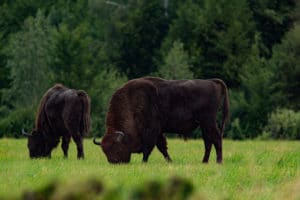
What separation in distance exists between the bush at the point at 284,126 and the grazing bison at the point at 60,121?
25.0 metres

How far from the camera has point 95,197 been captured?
3936 millimetres

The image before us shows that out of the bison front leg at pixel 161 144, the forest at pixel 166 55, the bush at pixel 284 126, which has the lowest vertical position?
the bush at pixel 284 126

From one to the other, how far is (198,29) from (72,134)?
41.4m

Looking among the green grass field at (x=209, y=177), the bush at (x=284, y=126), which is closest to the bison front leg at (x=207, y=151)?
the green grass field at (x=209, y=177)

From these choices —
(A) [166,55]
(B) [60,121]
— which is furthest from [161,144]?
(A) [166,55]

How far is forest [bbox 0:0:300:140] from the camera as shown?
5156cm

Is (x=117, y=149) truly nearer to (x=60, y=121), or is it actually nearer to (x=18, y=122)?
Result: (x=60, y=121)

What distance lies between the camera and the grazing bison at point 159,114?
55.6 ft

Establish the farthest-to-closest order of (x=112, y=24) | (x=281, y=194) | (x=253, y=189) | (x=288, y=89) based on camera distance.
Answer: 1. (x=112, y=24)
2. (x=288, y=89)
3. (x=253, y=189)
4. (x=281, y=194)

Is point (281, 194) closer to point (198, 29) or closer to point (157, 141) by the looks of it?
point (157, 141)

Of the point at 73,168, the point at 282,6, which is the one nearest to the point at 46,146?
the point at 73,168

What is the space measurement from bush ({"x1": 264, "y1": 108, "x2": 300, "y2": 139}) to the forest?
57mm

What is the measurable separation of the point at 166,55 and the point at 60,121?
40.7m

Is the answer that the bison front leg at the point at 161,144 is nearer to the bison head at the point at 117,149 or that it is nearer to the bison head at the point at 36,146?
the bison head at the point at 117,149
